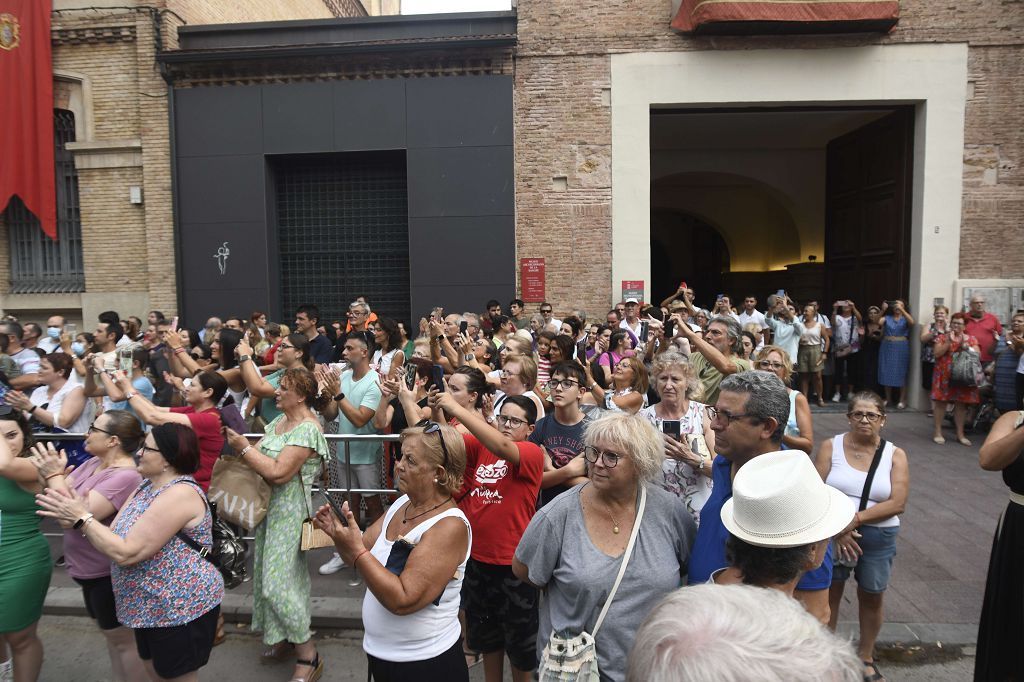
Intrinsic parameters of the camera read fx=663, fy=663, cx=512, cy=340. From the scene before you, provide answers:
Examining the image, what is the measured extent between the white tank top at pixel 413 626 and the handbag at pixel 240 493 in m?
1.71

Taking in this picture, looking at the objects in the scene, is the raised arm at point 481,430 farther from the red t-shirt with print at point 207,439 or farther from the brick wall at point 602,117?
the brick wall at point 602,117

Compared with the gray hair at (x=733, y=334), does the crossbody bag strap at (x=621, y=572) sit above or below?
below

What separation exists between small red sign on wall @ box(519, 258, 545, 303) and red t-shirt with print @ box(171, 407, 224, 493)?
28.6 feet

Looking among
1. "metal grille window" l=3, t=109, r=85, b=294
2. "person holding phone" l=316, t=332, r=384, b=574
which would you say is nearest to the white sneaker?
"person holding phone" l=316, t=332, r=384, b=574

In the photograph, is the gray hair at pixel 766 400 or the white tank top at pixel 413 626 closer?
the gray hair at pixel 766 400

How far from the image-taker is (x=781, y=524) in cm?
215

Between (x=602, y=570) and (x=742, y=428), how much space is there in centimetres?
80

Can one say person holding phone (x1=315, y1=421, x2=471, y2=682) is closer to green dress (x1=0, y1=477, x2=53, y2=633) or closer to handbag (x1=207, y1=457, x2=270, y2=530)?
handbag (x1=207, y1=457, x2=270, y2=530)

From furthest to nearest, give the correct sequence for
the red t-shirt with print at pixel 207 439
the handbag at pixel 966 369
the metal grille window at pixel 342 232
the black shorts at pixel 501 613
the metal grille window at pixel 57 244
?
Answer: the metal grille window at pixel 57 244, the metal grille window at pixel 342 232, the handbag at pixel 966 369, the red t-shirt with print at pixel 207 439, the black shorts at pixel 501 613

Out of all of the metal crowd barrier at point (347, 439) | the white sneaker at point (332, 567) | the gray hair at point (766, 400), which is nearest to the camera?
the gray hair at point (766, 400)

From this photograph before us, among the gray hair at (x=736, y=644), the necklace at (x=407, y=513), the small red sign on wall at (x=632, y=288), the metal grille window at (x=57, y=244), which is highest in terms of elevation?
the metal grille window at (x=57, y=244)

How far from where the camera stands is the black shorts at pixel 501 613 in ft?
12.2

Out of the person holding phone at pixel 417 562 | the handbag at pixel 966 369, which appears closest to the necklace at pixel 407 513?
the person holding phone at pixel 417 562

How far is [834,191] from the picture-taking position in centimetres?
1580
